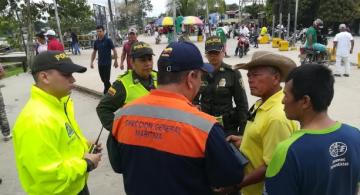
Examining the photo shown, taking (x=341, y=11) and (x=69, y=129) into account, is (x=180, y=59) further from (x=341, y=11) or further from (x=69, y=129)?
(x=341, y=11)

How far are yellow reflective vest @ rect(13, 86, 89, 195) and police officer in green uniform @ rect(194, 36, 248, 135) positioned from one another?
1.89 meters

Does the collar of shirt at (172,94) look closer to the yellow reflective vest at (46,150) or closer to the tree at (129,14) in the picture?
the yellow reflective vest at (46,150)

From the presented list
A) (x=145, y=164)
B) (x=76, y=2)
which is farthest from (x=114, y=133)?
(x=76, y=2)

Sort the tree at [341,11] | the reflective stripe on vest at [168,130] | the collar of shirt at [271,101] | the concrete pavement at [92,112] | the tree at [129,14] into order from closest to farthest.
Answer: the reflective stripe on vest at [168,130]
the collar of shirt at [271,101]
the concrete pavement at [92,112]
the tree at [341,11]
the tree at [129,14]

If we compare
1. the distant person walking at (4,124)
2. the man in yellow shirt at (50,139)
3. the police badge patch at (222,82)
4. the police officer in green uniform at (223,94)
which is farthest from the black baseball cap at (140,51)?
the distant person walking at (4,124)

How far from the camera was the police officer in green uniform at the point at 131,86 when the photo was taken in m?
3.86

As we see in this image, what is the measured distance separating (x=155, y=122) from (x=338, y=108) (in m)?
7.35

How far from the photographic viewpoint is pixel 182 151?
183cm

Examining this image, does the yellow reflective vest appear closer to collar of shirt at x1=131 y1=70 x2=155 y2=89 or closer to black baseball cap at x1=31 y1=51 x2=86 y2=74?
black baseball cap at x1=31 y1=51 x2=86 y2=74

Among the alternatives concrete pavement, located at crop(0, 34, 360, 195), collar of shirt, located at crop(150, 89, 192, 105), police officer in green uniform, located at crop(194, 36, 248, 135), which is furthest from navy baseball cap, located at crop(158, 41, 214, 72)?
concrete pavement, located at crop(0, 34, 360, 195)

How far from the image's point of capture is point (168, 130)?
1.85m

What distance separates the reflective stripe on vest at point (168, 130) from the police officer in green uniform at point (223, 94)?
7.04 feet

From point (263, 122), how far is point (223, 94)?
1753 mm

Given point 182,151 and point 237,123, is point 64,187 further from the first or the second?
point 237,123
